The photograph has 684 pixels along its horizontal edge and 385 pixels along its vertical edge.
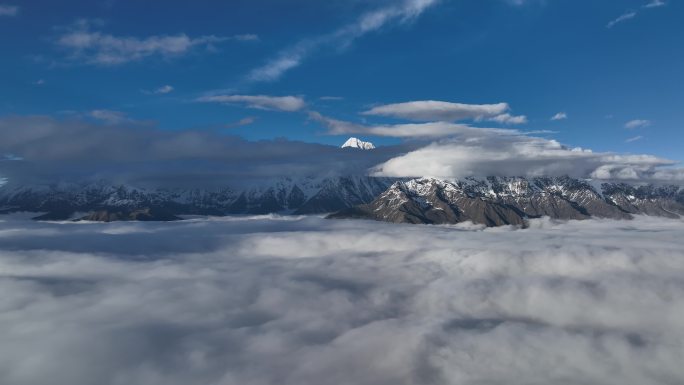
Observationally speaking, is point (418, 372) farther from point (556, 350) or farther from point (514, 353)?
point (556, 350)

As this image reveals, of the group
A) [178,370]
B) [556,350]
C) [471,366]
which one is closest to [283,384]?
[178,370]

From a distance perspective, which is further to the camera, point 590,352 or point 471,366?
point 590,352

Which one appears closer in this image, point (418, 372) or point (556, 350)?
point (418, 372)

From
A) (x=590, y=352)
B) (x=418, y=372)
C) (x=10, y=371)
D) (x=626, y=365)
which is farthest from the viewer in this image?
(x=590, y=352)

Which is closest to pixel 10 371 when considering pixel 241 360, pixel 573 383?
pixel 241 360

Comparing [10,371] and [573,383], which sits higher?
[10,371]

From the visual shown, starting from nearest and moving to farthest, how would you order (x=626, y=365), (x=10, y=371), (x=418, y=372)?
(x=10, y=371) → (x=418, y=372) → (x=626, y=365)

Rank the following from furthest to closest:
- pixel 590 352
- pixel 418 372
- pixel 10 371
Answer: pixel 590 352 < pixel 418 372 < pixel 10 371

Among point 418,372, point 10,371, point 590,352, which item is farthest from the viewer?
point 590,352

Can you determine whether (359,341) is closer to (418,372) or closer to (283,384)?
(418,372)
